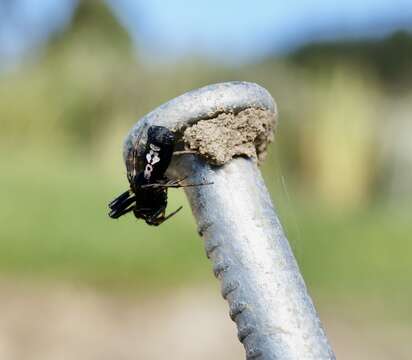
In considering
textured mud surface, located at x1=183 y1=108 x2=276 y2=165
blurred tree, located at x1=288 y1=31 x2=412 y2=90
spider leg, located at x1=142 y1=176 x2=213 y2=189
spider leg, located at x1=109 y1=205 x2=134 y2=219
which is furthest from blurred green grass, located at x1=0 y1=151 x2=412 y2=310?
textured mud surface, located at x1=183 y1=108 x2=276 y2=165

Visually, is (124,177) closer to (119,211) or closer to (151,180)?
(119,211)

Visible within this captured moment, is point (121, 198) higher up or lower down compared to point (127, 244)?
lower down

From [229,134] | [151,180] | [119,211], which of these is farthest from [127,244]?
[229,134]

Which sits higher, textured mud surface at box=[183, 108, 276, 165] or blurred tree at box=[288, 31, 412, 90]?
blurred tree at box=[288, 31, 412, 90]

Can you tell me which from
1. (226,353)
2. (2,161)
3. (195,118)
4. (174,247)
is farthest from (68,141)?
(195,118)

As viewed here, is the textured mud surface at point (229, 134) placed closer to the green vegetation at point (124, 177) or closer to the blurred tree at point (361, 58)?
the green vegetation at point (124, 177)

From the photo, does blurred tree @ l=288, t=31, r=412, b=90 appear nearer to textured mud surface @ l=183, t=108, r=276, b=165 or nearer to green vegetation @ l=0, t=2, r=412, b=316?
green vegetation @ l=0, t=2, r=412, b=316

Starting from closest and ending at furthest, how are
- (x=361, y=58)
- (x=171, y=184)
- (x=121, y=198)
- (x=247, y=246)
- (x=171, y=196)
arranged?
(x=247, y=246), (x=171, y=184), (x=121, y=198), (x=171, y=196), (x=361, y=58)
